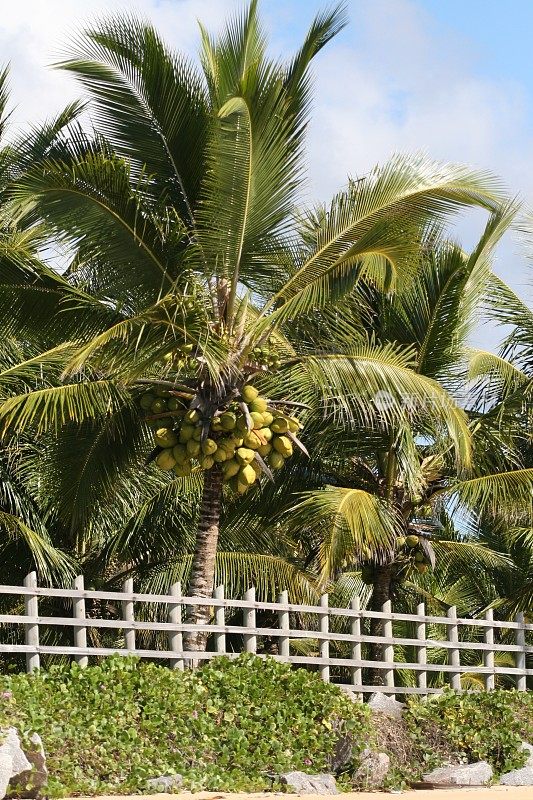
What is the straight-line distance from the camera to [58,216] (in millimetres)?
12719

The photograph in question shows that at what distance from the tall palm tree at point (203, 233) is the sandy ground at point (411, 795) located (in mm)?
2570

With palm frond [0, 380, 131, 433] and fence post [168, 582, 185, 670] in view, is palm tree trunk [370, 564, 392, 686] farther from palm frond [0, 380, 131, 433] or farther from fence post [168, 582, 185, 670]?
palm frond [0, 380, 131, 433]

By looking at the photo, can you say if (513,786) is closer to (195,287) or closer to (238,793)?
(238,793)

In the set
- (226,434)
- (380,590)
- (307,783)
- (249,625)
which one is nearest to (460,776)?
(307,783)

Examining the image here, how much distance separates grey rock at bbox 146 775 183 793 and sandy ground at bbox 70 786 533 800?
0.16 m

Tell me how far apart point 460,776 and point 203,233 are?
6168 millimetres

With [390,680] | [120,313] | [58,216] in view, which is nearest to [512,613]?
[390,680]

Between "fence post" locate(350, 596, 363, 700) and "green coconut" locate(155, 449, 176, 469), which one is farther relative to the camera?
"fence post" locate(350, 596, 363, 700)

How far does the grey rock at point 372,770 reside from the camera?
12.5 meters

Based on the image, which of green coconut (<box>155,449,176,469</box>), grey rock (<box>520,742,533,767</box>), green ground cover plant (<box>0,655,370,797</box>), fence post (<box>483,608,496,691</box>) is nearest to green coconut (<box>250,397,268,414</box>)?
green coconut (<box>155,449,176,469</box>)

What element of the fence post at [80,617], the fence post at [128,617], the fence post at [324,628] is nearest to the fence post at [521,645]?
the fence post at [324,628]

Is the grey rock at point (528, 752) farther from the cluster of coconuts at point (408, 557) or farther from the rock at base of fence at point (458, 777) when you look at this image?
the cluster of coconuts at point (408, 557)

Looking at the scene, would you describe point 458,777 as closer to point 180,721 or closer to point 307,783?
point 307,783

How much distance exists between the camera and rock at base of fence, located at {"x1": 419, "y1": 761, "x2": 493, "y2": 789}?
43.1 ft
